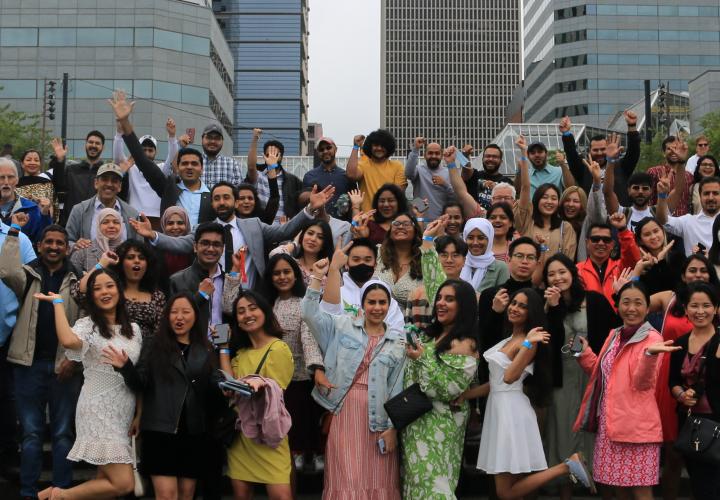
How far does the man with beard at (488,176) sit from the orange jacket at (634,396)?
4.38m

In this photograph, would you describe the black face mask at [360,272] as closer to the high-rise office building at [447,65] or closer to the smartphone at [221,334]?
the smartphone at [221,334]

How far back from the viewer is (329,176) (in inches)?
403

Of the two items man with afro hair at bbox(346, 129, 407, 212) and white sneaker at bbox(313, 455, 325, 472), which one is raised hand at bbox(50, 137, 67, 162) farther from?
white sneaker at bbox(313, 455, 325, 472)

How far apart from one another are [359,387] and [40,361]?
8.17ft

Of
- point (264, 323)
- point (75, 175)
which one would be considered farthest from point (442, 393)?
point (75, 175)

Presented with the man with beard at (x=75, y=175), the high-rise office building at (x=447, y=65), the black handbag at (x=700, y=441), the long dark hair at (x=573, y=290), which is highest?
the high-rise office building at (x=447, y=65)

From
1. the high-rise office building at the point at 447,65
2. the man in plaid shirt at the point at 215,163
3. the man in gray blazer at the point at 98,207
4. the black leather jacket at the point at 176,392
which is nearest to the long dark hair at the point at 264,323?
the black leather jacket at the point at 176,392

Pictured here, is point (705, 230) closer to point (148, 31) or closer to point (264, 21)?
point (148, 31)

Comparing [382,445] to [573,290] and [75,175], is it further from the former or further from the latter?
[75,175]

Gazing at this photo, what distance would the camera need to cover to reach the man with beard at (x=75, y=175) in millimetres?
9758

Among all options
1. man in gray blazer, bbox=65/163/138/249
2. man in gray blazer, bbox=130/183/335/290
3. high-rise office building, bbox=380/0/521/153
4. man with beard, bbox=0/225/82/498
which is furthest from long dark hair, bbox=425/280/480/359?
high-rise office building, bbox=380/0/521/153

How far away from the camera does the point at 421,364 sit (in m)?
6.32

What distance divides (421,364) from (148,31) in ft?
163

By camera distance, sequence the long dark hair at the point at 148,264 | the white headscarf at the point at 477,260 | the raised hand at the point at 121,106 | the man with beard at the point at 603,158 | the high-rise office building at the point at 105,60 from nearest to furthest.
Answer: the long dark hair at the point at 148,264, the white headscarf at the point at 477,260, the raised hand at the point at 121,106, the man with beard at the point at 603,158, the high-rise office building at the point at 105,60
